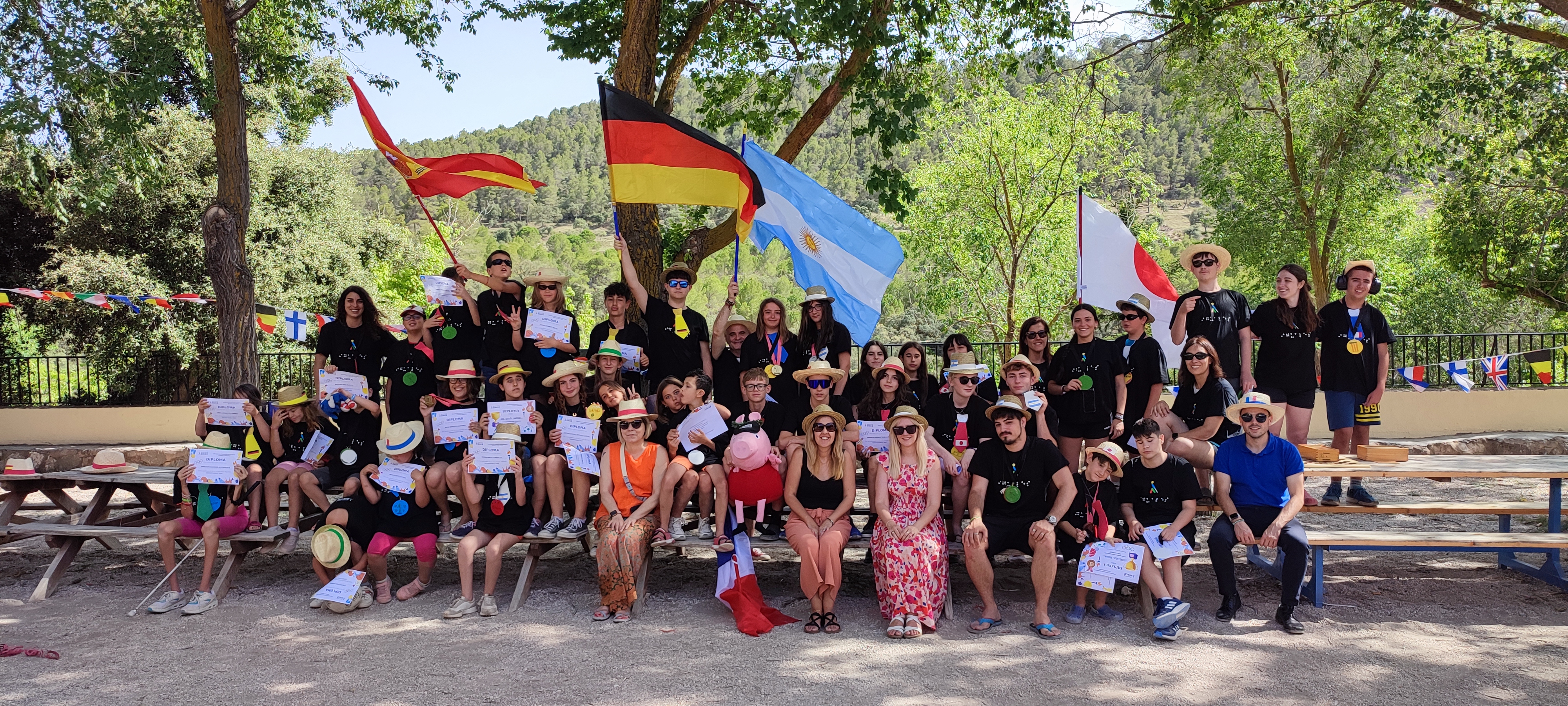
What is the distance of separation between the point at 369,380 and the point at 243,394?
880mm

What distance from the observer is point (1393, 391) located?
13.0 m

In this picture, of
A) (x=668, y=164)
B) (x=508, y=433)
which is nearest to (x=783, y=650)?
(x=508, y=433)

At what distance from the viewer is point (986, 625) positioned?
5.55 meters

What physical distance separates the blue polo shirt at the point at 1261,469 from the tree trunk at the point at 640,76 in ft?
19.1

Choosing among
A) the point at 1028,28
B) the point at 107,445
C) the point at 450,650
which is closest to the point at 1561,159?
the point at 1028,28

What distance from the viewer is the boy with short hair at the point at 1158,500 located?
18.4 feet

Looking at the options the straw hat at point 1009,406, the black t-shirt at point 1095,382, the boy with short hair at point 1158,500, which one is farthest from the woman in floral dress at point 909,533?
the black t-shirt at point 1095,382

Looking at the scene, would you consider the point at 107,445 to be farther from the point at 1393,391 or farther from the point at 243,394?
the point at 1393,391

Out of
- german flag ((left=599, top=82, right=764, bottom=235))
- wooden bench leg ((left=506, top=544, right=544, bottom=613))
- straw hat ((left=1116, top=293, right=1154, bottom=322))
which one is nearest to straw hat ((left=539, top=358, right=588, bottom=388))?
wooden bench leg ((left=506, top=544, right=544, bottom=613))

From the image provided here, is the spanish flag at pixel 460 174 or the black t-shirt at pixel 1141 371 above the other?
the spanish flag at pixel 460 174

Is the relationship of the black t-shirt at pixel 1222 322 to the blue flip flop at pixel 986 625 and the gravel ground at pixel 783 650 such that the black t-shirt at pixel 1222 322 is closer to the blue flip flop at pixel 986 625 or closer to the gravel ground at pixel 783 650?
the gravel ground at pixel 783 650

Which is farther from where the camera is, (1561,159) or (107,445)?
(107,445)

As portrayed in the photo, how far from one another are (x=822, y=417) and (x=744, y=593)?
117cm

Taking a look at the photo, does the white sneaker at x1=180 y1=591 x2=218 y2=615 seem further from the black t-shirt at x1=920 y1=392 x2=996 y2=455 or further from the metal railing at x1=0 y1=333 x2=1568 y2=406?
the metal railing at x1=0 y1=333 x2=1568 y2=406
